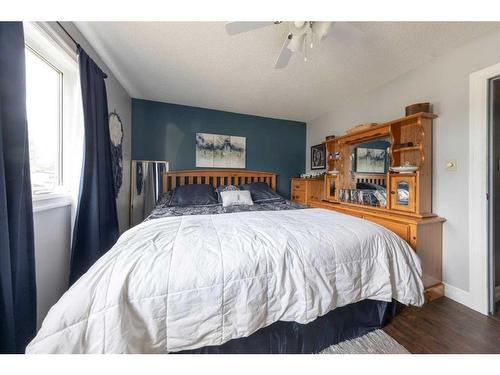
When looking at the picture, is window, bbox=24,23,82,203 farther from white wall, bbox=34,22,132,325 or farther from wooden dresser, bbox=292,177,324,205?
wooden dresser, bbox=292,177,324,205

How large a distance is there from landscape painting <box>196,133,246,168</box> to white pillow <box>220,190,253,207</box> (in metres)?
0.92

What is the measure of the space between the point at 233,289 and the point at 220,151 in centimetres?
277

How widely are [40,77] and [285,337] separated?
2.47 meters

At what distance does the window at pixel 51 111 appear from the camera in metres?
1.31

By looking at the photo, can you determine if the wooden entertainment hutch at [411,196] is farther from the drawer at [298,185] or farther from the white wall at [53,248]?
the white wall at [53,248]

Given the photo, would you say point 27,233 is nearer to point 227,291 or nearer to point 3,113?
point 3,113

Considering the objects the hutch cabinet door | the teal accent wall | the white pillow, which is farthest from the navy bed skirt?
the teal accent wall

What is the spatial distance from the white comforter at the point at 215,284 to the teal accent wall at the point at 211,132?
81.9 inches

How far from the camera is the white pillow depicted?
2553 millimetres

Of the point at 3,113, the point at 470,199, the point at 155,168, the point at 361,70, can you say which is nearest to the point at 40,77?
the point at 3,113

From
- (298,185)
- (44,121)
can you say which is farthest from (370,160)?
(44,121)

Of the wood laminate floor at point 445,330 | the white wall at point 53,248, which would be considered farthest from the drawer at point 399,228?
the white wall at point 53,248

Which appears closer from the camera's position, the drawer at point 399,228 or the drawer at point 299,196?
the drawer at point 399,228

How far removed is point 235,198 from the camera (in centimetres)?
260
